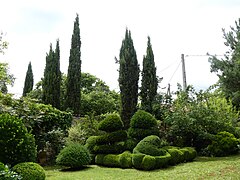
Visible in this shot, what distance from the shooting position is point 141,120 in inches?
488

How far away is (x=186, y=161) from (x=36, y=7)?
7.91 metres

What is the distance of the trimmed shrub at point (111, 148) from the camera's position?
479 inches

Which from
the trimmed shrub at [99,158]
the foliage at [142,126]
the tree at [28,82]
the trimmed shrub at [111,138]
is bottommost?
the trimmed shrub at [99,158]

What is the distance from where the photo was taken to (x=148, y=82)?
59.4 feet

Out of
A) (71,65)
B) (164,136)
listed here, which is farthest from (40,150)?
(71,65)

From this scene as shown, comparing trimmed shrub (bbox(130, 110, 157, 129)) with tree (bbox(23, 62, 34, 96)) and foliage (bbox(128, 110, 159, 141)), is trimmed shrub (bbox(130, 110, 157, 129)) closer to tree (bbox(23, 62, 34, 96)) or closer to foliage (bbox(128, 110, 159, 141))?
foliage (bbox(128, 110, 159, 141))

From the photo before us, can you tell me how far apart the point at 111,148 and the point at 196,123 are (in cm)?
431

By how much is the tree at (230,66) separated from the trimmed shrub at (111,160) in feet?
21.1

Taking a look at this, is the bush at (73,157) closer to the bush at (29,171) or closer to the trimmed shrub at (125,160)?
the trimmed shrub at (125,160)

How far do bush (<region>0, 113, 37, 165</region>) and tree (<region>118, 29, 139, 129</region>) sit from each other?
10.0 metres

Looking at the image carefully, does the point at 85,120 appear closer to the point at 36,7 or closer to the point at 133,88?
the point at 133,88

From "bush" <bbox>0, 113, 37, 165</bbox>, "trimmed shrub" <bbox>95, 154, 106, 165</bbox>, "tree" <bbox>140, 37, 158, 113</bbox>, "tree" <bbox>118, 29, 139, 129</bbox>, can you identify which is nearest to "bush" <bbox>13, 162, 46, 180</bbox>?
"bush" <bbox>0, 113, 37, 165</bbox>

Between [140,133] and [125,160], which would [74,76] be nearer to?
[140,133]

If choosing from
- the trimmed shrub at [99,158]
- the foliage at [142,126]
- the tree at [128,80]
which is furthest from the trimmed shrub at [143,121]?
the tree at [128,80]
